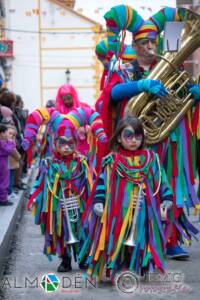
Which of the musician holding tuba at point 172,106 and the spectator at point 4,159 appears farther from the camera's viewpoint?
the spectator at point 4,159

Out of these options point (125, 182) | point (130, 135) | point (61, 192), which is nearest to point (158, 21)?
point (130, 135)

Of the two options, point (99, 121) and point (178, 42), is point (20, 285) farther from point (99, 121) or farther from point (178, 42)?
point (178, 42)

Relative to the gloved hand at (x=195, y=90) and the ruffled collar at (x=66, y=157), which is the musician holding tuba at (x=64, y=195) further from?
the gloved hand at (x=195, y=90)

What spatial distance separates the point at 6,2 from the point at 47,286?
39851 millimetres

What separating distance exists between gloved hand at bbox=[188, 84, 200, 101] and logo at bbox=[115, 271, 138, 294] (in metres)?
1.76

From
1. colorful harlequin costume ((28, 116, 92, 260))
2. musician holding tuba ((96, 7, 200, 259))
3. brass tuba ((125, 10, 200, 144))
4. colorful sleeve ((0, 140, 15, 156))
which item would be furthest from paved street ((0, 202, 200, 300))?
colorful sleeve ((0, 140, 15, 156))

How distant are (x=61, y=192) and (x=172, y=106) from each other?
3.93ft

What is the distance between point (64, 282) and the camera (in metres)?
6.20

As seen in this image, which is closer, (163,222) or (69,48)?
(163,222)

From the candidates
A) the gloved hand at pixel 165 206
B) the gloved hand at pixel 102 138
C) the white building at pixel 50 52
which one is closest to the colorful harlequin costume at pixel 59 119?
the gloved hand at pixel 102 138

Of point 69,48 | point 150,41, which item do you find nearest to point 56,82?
point 69,48

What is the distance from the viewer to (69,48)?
4488cm

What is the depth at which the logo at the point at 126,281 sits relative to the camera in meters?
5.88

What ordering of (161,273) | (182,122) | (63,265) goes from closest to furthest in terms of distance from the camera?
(161,273), (63,265), (182,122)
